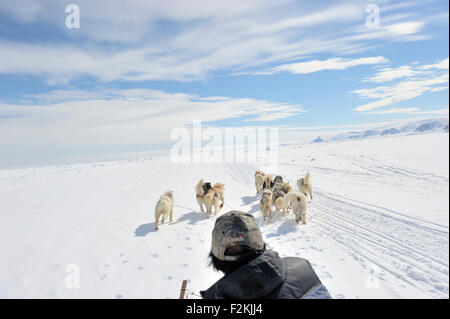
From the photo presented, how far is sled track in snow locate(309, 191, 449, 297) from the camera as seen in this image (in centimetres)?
412

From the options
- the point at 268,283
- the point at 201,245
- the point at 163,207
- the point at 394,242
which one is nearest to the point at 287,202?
the point at 394,242

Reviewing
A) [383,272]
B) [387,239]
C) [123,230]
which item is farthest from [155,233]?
[387,239]

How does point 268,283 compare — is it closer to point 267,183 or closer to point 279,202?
point 279,202

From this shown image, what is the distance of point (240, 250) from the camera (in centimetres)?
192

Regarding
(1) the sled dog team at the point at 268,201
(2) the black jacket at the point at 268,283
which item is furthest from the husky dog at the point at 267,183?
(2) the black jacket at the point at 268,283

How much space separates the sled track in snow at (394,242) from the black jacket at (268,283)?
3.33 meters

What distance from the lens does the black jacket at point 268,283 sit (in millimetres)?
1727

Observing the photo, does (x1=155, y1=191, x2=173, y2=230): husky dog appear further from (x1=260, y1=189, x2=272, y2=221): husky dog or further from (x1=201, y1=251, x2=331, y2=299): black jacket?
(x1=201, y1=251, x2=331, y2=299): black jacket

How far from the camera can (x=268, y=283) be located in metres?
1.75

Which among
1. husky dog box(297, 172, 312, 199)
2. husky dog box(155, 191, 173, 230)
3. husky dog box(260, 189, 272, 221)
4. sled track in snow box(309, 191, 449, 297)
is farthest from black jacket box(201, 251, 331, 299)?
husky dog box(297, 172, 312, 199)

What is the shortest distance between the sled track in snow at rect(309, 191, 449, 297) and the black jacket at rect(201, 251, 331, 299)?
3.33 m

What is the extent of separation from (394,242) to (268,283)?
5.16m

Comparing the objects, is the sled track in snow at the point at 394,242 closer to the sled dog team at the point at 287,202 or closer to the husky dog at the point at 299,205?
the husky dog at the point at 299,205
